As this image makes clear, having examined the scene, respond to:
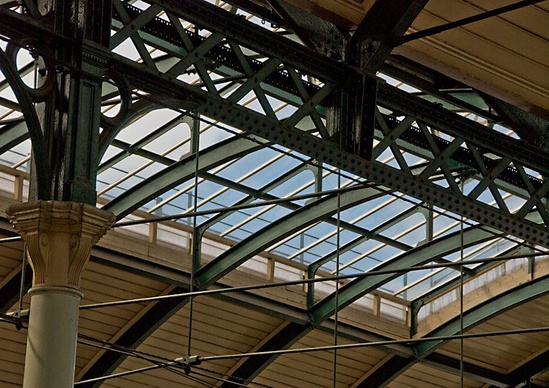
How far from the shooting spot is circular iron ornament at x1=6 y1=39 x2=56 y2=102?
475 inches

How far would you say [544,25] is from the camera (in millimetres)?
15391

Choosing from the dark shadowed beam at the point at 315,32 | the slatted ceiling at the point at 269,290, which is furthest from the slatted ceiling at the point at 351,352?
the dark shadowed beam at the point at 315,32

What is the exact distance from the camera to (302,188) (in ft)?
88.3

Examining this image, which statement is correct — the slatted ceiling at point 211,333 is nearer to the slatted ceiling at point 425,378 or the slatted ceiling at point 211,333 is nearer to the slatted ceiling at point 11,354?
the slatted ceiling at point 11,354

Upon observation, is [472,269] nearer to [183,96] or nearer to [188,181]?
[188,181]

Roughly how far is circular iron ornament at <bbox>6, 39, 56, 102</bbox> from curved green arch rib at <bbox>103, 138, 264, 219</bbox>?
11.3m

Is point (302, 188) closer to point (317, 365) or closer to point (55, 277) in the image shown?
point (317, 365)

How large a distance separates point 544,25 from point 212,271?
40.4 ft

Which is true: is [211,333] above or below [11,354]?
above

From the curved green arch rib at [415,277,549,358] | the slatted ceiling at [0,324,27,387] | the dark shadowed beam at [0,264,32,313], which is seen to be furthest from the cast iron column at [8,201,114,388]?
the curved green arch rib at [415,277,549,358]

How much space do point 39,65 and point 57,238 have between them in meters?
1.72

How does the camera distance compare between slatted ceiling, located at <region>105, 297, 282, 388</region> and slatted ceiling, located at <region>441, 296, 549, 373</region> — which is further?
slatted ceiling, located at <region>441, 296, 549, 373</region>

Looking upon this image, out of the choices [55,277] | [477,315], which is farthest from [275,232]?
[55,277]

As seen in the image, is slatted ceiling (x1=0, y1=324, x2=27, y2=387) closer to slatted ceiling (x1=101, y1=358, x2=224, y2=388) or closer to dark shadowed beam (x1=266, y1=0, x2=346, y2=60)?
slatted ceiling (x1=101, y1=358, x2=224, y2=388)
